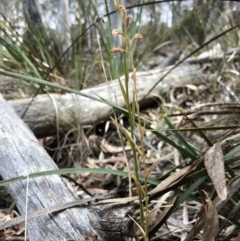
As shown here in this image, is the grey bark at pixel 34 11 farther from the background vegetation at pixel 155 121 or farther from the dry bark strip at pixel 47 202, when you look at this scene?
the dry bark strip at pixel 47 202

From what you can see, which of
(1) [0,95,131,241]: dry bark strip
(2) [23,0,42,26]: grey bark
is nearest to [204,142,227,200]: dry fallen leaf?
(1) [0,95,131,241]: dry bark strip

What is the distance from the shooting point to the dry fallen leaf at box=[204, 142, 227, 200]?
2.51 ft

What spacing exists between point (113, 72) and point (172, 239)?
159 centimetres

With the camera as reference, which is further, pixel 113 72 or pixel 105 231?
pixel 113 72

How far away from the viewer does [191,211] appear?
3.99 feet

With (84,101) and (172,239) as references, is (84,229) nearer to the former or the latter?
(172,239)

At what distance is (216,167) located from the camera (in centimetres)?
83

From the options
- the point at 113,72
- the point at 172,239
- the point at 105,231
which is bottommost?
the point at 172,239

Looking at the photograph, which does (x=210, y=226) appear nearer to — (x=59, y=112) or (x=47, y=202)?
(x=47, y=202)

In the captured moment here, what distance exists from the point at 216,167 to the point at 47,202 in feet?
1.35

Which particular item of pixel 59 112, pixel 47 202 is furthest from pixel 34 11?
pixel 47 202

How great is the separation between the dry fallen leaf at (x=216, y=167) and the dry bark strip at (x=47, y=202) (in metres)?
0.24

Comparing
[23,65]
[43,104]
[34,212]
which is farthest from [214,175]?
[23,65]

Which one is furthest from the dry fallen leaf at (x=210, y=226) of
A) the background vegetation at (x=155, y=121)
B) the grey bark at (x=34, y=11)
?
the grey bark at (x=34, y=11)
